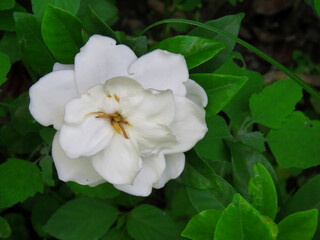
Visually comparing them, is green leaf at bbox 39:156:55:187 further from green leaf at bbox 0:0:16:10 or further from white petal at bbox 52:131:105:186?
green leaf at bbox 0:0:16:10

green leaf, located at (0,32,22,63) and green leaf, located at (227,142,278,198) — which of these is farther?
green leaf, located at (0,32,22,63)

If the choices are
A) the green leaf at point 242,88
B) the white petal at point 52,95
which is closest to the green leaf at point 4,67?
the white petal at point 52,95

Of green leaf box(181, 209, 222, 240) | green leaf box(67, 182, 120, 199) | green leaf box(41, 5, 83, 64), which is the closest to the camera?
green leaf box(41, 5, 83, 64)

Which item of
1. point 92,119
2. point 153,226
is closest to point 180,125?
point 92,119

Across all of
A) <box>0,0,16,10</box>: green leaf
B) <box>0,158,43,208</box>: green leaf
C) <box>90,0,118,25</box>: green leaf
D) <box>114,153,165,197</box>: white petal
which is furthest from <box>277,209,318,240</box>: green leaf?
<box>0,0,16,10</box>: green leaf

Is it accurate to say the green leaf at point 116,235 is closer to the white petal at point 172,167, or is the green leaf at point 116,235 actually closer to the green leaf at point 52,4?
the white petal at point 172,167

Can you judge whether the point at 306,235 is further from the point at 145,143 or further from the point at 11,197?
the point at 11,197
